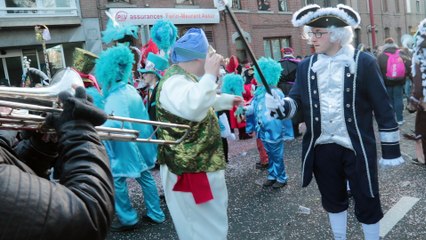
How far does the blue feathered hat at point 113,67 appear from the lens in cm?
388

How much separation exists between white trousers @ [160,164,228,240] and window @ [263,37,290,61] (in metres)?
16.9

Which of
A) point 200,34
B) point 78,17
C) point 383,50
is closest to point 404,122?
point 383,50

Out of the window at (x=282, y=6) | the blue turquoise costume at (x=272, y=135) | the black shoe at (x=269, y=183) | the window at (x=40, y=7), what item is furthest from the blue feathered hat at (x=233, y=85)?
the window at (x=282, y=6)

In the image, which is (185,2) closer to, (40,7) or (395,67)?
(40,7)

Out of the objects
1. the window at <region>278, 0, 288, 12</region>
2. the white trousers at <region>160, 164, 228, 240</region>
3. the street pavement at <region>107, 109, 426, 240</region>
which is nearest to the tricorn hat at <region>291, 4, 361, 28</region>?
the white trousers at <region>160, 164, 228, 240</region>

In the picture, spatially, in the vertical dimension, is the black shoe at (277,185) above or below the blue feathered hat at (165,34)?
below

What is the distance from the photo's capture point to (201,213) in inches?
105

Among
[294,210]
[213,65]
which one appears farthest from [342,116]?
[294,210]

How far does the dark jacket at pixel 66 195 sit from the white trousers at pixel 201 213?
1606 mm

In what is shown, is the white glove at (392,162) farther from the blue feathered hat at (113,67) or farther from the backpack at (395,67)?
the backpack at (395,67)

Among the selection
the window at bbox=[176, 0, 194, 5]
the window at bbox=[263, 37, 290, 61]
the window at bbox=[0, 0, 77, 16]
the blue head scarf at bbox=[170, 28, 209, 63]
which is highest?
the window at bbox=[176, 0, 194, 5]

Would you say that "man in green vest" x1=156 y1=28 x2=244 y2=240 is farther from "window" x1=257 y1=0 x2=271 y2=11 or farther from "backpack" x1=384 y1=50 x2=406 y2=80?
"window" x1=257 y1=0 x2=271 y2=11

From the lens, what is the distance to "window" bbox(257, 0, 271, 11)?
742 inches

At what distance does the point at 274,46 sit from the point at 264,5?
2097 mm
